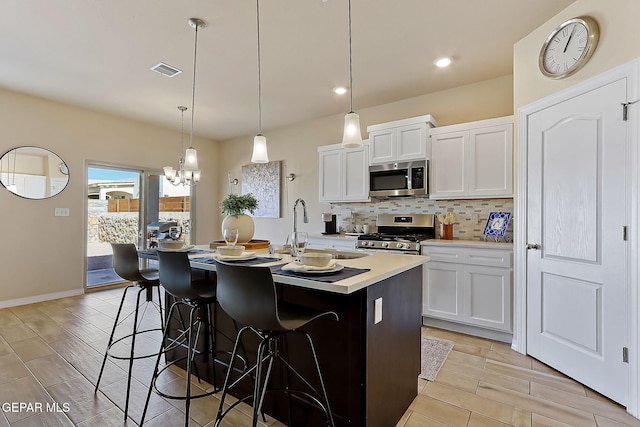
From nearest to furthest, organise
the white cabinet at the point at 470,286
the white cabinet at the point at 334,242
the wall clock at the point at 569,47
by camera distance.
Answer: the wall clock at the point at 569,47 < the white cabinet at the point at 470,286 < the white cabinet at the point at 334,242

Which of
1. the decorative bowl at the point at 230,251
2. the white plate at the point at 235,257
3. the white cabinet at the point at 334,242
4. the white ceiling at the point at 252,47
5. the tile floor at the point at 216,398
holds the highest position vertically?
the white ceiling at the point at 252,47

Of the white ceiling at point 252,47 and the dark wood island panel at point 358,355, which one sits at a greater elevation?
the white ceiling at point 252,47

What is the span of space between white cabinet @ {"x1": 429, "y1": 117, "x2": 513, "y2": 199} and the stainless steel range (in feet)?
1.55

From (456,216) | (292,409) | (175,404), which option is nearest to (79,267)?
(175,404)

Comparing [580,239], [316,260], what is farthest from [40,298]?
[580,239]

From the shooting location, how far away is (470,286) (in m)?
3.04

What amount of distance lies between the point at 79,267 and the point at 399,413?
4.85 m

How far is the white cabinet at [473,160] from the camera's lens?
310cm

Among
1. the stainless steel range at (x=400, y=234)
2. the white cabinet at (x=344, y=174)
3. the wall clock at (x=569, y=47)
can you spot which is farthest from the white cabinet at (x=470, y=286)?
the wall clock at (x=569, y=47)

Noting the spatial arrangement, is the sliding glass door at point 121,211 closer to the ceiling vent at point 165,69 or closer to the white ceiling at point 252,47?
the white ceiling at point 252,47

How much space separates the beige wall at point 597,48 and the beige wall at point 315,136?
74 cm

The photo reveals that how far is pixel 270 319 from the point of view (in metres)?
1.31

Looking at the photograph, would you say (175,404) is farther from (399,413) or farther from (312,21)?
(312,21)

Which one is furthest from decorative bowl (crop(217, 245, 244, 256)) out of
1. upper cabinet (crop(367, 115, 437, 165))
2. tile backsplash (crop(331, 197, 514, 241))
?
tile backsplash (crop(331, 197, 514, 241))
